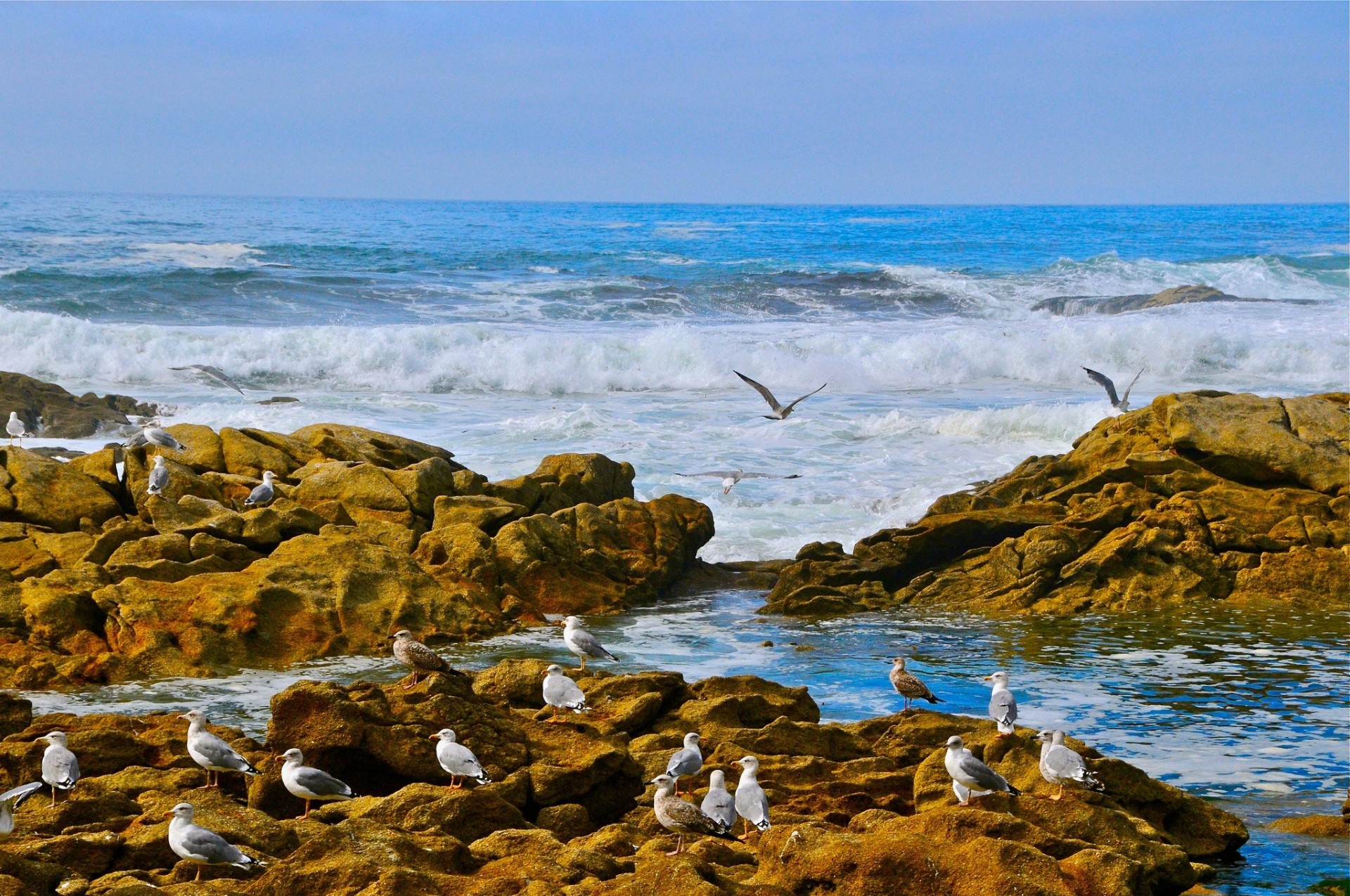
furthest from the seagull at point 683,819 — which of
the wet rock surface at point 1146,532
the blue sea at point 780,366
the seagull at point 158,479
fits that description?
the seagull at point 158,479

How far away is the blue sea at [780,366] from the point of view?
10.5 meters

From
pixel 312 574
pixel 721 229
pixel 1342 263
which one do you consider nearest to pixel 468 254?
pixel 721 229

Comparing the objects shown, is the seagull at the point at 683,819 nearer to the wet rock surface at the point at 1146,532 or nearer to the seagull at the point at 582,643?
the seagull at the point at 582,643

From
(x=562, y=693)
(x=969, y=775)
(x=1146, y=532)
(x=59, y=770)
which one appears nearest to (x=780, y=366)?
(x=1146, y=532)

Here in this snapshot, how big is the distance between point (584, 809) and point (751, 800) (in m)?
0.92

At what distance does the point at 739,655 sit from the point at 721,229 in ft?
190

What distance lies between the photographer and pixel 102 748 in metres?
7.39

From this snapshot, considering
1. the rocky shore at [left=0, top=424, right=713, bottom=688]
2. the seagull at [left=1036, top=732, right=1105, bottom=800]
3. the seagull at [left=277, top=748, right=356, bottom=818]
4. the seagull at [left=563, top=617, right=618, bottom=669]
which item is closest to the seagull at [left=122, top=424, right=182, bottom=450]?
the rocky shore at [left=0, top=424, right=713, bottom=688]

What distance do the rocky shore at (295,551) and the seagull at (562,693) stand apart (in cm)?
356

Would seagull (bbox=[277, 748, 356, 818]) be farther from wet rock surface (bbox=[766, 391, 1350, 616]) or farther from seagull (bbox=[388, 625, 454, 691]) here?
wet rock surface (bbox=[766, 391, 1350, 616])

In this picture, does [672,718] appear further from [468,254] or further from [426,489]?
[468,254]

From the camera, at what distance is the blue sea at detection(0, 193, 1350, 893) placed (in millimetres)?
10477

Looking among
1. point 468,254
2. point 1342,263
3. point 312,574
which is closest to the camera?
point 312,574

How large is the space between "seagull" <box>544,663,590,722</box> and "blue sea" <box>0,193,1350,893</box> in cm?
248
